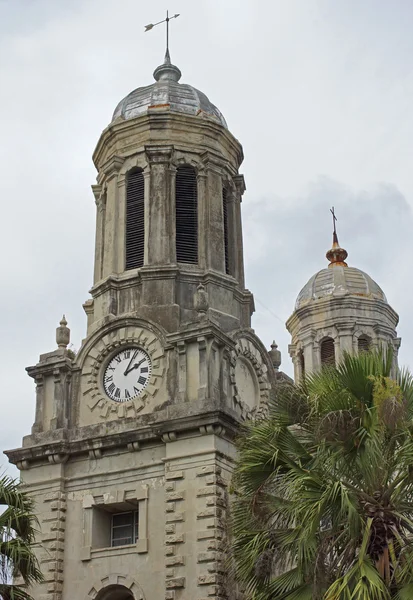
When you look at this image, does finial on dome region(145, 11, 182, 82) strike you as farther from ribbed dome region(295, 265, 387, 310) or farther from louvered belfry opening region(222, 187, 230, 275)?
ribbed dome region(295, 265, 387, 310)

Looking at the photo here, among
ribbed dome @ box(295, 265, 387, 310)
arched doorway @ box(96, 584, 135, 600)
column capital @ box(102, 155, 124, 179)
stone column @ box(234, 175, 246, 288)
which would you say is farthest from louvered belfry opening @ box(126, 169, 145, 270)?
ribbed dome @ box(295, 265, 387, 310)

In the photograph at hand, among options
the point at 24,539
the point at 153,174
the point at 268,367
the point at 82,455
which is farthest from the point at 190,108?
the point at 24,539

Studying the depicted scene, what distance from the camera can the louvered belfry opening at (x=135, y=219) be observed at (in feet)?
102

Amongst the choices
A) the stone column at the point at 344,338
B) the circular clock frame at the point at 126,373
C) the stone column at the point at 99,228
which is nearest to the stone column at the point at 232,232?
the stone column at the point at 99,228

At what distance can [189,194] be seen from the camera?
31953mm

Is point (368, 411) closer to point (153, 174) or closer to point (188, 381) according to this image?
point (188, 381)

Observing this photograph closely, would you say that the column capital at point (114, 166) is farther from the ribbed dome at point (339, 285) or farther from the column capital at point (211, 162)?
the ribbed dome at point (339, 285)

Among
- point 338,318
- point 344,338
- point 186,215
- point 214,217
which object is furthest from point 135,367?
point 338,318

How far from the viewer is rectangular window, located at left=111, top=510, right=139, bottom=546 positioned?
27750 mm

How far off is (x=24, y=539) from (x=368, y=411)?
7482 mm

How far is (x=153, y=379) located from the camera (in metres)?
28.3

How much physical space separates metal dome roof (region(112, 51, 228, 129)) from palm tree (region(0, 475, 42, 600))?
49.1ft

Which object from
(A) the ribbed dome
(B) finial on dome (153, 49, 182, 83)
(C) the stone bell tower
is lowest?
(C) the stone bell tower

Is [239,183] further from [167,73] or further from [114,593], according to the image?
[114,593]
